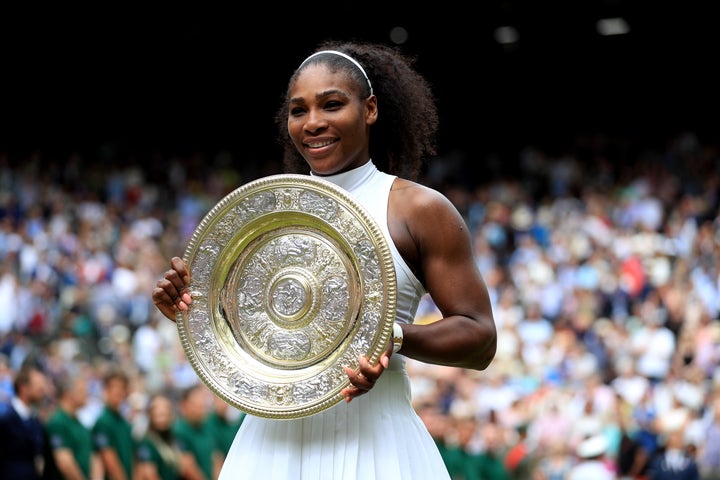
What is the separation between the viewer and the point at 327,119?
116 inches

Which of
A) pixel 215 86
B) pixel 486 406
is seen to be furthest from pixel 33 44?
pixel 486 406

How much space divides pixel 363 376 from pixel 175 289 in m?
0.52

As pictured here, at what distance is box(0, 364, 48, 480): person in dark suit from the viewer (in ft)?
24.9

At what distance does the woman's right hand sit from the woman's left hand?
46 centimetres

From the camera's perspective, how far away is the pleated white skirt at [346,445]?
2.84 metres

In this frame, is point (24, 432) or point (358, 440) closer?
point (358, 440)

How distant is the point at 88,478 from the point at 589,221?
29.2 ft

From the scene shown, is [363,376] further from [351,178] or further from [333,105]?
[333,105]

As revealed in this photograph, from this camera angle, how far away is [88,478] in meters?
8.34

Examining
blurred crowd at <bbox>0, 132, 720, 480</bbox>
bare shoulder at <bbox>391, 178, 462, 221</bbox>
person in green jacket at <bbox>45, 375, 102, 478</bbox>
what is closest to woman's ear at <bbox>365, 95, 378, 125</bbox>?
bare shoulder at <bbox>391, 178, 462, 221</bbox>

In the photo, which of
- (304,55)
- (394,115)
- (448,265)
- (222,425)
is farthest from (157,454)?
(304,55)

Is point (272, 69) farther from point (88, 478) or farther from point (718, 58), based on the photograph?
point (88, 478)

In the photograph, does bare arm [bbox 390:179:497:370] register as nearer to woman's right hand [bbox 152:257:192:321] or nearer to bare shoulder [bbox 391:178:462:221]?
bare shoulder [bbox 391:178:462:221]

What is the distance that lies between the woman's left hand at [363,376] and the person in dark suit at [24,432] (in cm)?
537
